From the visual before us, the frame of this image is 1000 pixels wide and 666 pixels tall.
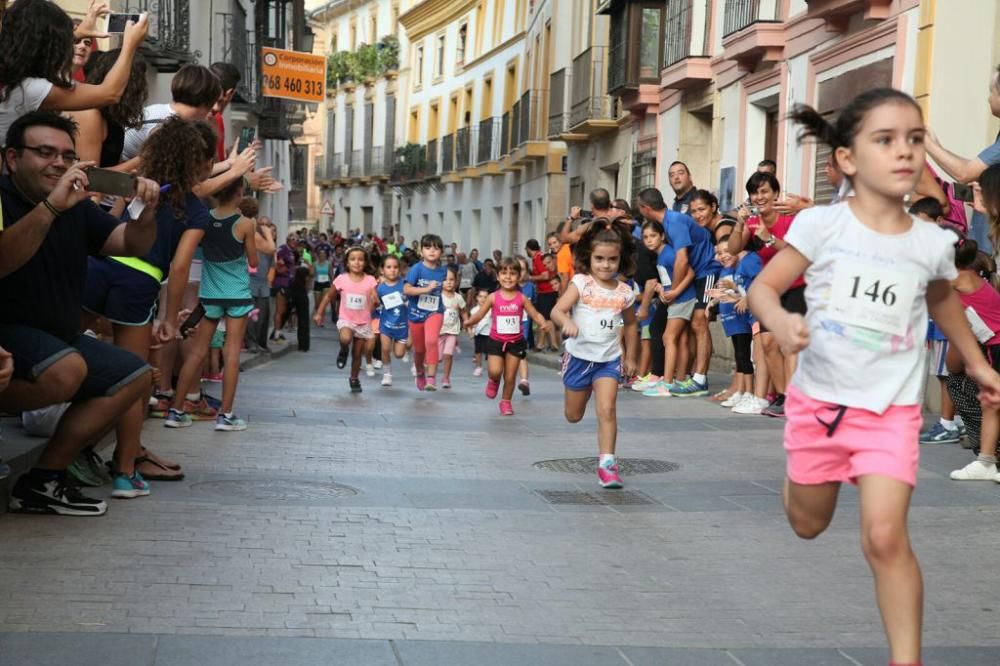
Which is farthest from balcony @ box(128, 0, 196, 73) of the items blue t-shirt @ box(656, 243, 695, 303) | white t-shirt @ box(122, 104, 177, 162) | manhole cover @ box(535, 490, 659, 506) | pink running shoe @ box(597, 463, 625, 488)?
manhole cover @ box(535, 490, 659, 506)

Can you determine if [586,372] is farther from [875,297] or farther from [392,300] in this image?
[392,300]

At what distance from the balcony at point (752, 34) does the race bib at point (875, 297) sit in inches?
653

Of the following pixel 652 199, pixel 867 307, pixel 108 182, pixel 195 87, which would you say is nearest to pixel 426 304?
pixel 652 199

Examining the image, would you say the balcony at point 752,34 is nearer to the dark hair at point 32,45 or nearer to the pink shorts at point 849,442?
the dark hair at point 32,45

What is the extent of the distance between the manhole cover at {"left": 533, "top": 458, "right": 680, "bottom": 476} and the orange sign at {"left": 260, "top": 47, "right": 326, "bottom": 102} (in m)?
15.0

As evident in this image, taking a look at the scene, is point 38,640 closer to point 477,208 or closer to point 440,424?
point 440,424

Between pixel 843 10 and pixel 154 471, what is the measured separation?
1180 cm

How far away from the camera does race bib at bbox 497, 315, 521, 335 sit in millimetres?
15445

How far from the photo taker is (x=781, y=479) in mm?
9961

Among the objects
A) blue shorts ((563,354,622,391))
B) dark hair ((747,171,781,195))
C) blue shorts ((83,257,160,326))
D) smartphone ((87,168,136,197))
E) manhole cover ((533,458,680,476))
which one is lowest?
manhole cover ((533,458,680,476))

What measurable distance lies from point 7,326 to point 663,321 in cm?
1109

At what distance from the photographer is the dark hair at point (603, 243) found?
10438 mm


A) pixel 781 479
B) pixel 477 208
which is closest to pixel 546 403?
pixel 781 479

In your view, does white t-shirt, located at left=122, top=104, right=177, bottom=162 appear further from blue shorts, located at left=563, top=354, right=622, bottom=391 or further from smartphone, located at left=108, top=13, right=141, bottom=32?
blue shorts, located at left=563, top=354, right=622, bottom=391
